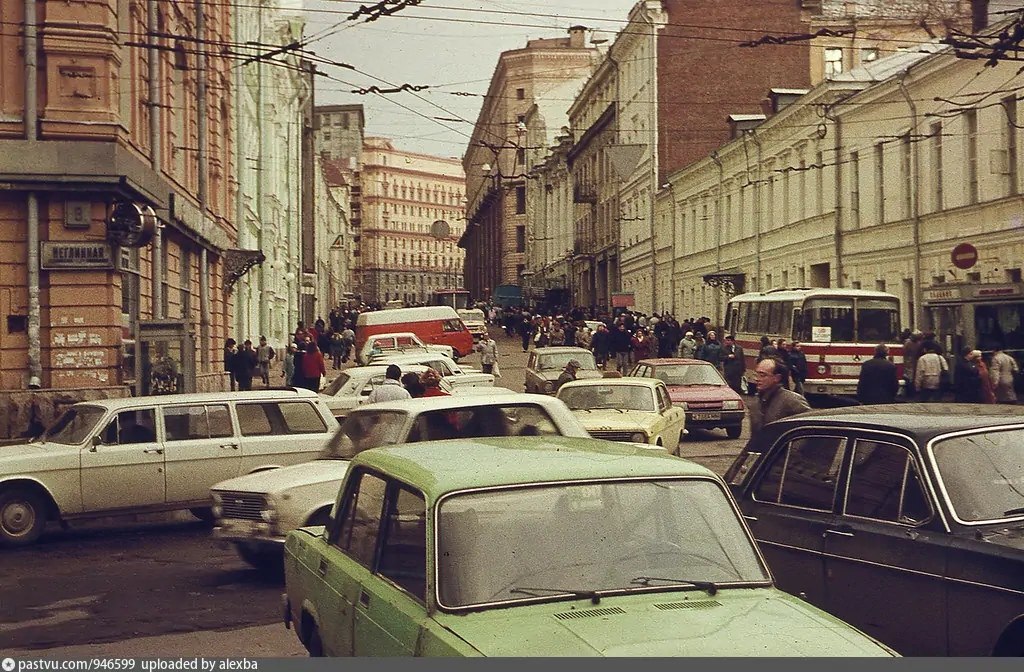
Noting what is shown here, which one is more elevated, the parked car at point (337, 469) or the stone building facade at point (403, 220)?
the stone building facade at point (403, 220)

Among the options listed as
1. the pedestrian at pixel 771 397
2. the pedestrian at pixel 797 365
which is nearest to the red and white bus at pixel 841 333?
the pedestrian at pixel 797 365

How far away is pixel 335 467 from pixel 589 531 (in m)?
6.46

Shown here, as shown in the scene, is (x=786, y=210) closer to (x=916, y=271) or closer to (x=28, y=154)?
(x=916, y=271)

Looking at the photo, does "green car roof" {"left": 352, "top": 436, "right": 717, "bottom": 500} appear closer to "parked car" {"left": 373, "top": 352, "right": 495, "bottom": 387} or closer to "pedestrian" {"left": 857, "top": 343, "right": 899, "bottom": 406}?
"pedestrian" {"left": 857, "top": 343, "right": 899, "bottom": 406}

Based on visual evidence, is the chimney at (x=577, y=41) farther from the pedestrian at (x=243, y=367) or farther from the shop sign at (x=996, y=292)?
the shop sign at (x=996, y=292)

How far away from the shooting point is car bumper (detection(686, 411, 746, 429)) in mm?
23234

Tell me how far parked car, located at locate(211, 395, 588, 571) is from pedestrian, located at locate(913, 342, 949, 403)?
12.8 m

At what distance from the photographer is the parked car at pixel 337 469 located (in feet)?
34.9

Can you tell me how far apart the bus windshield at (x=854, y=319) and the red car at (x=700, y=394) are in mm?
7203

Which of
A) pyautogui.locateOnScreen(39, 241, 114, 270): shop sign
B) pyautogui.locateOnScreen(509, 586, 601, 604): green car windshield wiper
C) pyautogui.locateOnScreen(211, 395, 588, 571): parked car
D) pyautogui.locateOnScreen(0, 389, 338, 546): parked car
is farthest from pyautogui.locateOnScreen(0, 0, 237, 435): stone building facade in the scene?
pyautogui.locateOnScreen(509, 586, 601, 604): green car windshield wiper

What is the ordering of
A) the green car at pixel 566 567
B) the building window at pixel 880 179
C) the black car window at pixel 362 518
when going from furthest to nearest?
the building window at pixel 880 179 → the black car window at pixel 362 518 → the green car at pixel 566 567

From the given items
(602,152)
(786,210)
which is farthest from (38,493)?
(602,152)

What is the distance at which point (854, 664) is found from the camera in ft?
13.4

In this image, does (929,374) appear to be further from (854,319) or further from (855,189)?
(855,189)
